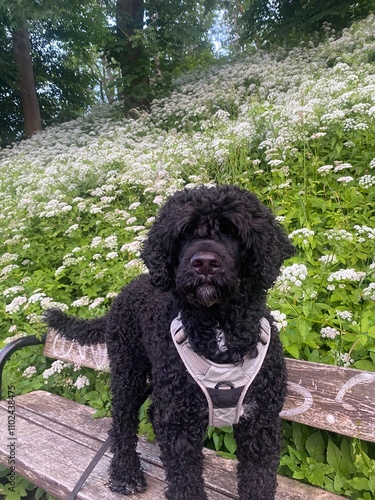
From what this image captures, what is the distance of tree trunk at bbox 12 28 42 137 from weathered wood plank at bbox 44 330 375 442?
12.6 m

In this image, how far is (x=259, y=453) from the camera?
1.84m

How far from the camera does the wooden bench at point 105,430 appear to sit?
2.01 meters

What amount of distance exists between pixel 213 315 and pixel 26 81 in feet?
42.3

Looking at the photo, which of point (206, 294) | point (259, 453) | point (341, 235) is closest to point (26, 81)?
point (341, 235)

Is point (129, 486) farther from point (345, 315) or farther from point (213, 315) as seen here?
point (345, 315)

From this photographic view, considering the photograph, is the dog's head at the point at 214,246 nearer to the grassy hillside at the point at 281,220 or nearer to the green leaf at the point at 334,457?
the grassy hillside at the point at 281,220

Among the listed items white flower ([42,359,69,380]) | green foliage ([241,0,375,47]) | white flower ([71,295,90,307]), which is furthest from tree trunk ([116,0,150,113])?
white flower ([42,359,69,380])

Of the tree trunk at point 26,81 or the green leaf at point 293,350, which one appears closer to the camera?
the green leaf at point 293,350

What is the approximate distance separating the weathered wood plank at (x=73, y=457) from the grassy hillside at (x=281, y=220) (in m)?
0.15

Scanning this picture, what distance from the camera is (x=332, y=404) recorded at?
81.6 inches

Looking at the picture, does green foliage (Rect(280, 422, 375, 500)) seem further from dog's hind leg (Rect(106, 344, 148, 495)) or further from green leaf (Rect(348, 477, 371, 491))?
dog's hind leg (Rect(106, 344, 148, 495))

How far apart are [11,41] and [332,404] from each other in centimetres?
1341

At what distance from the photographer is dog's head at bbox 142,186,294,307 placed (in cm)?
151

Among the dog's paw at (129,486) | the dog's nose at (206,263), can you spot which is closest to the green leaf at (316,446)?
the dog's paw at (129,486)
